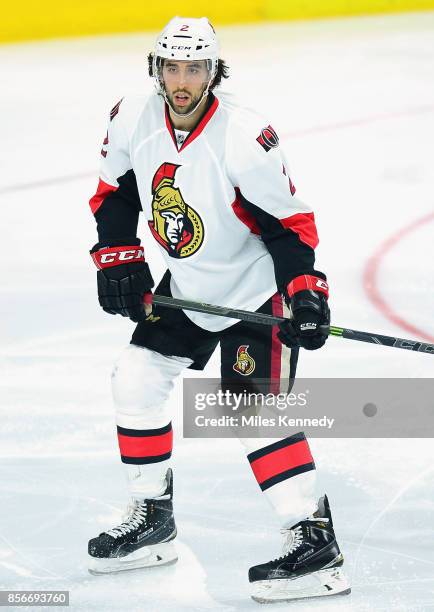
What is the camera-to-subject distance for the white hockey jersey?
8.98ft

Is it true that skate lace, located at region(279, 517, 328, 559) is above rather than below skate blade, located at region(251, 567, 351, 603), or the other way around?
above

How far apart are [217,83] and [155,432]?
2.68 ft

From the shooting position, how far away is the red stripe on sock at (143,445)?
294 cm

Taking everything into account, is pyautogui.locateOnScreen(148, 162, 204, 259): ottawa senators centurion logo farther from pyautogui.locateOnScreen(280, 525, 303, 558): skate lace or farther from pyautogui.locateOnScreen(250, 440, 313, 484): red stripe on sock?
pyautogui.locateOnScreen(280, 525, 303, 558): skate lace

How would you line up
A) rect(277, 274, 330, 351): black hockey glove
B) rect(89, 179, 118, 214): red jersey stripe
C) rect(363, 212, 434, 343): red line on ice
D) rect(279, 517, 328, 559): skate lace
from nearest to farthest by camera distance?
rect(277, 274, 330, 351): black hockey glove
rect(279, 517, 328, 559): skate lace
rect(89, 179, 118, 214): red jersey stripe
rect(363, 212, 434, 343): red line on ice

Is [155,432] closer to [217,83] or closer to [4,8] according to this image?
[217,83]

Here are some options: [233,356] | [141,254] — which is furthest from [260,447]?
[141,254]

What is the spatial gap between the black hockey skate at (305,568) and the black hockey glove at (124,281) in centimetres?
62

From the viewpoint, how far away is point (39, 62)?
8242 millimetres

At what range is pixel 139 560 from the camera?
117 inches

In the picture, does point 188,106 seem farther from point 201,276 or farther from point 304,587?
point 304,587

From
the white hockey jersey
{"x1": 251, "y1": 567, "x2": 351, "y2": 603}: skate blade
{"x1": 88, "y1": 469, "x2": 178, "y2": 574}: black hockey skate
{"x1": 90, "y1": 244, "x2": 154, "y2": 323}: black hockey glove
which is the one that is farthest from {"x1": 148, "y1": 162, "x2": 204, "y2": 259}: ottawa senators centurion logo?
{"x1": 251, "y1": 567, "x2": 351, "y2": 603}: skate blade

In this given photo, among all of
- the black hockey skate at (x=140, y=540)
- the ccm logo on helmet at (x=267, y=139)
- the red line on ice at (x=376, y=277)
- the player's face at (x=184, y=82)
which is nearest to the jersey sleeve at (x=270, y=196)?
the ccm logo on helmet at (x=267, y=139)

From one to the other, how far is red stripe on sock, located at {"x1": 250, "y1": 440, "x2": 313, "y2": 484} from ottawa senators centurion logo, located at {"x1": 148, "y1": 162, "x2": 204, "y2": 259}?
1.61ft
